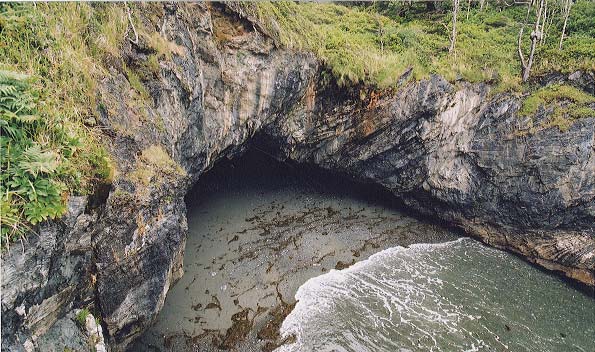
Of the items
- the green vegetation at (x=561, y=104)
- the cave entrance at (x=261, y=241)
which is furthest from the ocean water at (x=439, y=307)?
the green vegetation at (x=561, y=104)

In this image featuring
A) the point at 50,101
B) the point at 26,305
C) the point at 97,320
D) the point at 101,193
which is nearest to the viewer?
the point at 26,305

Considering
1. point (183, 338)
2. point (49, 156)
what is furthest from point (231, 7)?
point (183, 338)

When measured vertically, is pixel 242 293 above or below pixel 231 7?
below

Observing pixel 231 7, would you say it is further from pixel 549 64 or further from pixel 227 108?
pixel 549 64

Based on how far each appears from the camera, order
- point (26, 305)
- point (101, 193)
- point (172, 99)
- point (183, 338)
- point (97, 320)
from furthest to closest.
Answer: point (183, 338), point (172, 99), point (97, 320), point (101, 193), point (26, 305)

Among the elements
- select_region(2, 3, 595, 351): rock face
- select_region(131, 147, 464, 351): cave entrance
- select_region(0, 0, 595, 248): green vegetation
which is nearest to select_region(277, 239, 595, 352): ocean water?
→ select_region(131, 147, 464, 351): cave entrance

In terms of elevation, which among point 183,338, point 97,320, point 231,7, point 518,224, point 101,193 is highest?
point 231,7
